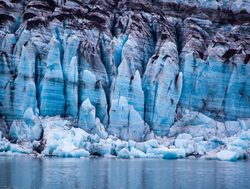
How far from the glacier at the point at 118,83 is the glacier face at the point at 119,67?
0.29ft

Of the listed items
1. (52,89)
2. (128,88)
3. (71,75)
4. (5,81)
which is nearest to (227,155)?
(128,88)

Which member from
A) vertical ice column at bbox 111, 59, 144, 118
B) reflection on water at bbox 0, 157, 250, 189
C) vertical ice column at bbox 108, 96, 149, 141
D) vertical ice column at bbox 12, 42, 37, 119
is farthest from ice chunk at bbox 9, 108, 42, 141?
reflection on water at bbox 0, 157, 250, 189

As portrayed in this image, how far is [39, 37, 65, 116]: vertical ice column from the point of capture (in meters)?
37.0

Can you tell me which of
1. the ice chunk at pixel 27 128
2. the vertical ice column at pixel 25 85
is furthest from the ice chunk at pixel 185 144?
the vertical ice column at pixel 25 85

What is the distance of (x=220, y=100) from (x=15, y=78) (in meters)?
17.7

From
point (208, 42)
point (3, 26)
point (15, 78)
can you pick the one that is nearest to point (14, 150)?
point (15, 78)

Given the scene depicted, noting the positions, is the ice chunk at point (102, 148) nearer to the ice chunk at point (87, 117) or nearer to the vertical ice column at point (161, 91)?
the ice chunk at point (87, 117)

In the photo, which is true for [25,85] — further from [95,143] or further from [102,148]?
[102,148]

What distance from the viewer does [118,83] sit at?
3912cm

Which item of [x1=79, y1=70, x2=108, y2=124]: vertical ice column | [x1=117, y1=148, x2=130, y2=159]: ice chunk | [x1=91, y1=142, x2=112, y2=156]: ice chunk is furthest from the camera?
[x1=79, y1=70, x2=108, y2=124]: vertical ice column

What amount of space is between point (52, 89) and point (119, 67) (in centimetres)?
606

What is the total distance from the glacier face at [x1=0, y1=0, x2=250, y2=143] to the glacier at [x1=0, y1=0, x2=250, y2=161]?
0.09 meters

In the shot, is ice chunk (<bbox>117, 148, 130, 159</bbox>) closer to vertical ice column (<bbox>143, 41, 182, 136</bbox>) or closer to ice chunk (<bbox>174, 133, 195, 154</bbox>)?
ice chunk (<bbox>174, 133, 195, 154</bbox>)

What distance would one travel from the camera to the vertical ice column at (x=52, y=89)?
37.0 meters
